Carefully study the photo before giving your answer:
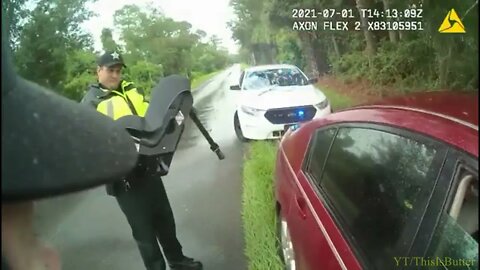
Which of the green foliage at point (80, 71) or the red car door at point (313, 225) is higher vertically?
the green foliage at point (80, 71)

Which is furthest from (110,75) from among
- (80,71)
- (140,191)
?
(140,191)

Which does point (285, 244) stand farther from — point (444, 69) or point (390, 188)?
Result: point (444, 69)

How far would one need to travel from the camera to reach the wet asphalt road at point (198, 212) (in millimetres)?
1660

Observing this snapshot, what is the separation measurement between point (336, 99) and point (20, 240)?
1.43 meters

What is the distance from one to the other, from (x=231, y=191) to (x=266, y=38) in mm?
722

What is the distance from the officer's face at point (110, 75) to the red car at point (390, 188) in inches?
27.8

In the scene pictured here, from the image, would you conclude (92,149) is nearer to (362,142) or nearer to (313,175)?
(362,142)

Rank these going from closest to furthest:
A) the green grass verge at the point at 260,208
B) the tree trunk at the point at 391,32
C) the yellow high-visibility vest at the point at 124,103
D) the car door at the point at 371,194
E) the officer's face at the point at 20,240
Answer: the officer's face at the point at 20,240, the car door at the point at 371,194, the yellow high-visibility vest at the point at 124,103, the tree trunk at the point at 391,32, the green grass verge at the point at 260,208

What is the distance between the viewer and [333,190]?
4.53 feet

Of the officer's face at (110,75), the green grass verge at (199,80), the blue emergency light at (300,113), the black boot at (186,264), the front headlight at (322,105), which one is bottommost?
the black boot at (186,264)

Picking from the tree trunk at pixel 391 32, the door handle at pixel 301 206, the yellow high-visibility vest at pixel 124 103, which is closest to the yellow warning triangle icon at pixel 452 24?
the tree trunk at pixel 391 32

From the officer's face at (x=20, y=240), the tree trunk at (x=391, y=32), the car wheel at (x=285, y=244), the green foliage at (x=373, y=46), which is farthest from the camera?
the car wheel at (x=285, y=244)

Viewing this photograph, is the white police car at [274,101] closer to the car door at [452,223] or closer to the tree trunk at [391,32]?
the tree trunk at [391,32]

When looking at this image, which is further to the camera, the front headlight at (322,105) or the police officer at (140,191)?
the front headlight at (322,105)
